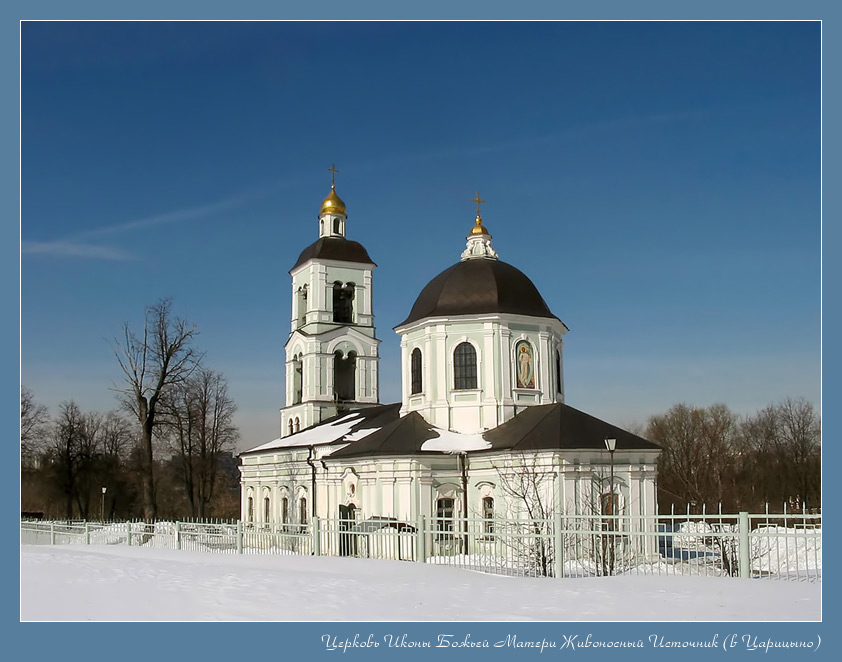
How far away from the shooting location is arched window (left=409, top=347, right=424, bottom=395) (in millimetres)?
32188

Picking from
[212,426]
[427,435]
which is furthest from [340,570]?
[212,426]

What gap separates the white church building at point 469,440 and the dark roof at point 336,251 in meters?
7.75

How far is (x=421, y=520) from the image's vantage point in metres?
17.4

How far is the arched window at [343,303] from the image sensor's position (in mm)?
42438

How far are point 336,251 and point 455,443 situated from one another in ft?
52.1

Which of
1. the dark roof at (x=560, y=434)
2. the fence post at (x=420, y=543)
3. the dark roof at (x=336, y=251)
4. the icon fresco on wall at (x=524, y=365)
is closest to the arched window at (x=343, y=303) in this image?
the dark roof at (x=336, y=251)

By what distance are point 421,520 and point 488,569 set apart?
6.04ft

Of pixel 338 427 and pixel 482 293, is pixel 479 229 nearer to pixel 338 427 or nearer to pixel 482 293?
pixel 482 293

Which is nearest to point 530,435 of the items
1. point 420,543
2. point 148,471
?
point 420,543

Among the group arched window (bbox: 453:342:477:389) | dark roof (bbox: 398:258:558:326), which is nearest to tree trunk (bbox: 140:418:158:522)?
dark roof (bbox: 398:258:558:326)

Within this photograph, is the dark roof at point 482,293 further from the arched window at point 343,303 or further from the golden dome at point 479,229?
the arched window at point 343,303

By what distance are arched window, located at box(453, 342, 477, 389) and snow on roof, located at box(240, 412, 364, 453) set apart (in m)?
4.09

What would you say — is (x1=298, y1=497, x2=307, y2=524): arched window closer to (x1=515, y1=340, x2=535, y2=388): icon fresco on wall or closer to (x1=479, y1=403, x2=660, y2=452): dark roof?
(x1=479, y1=403, x2=660, y2=452): dark roof

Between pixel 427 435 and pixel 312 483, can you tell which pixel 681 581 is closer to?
pixel 427 435
